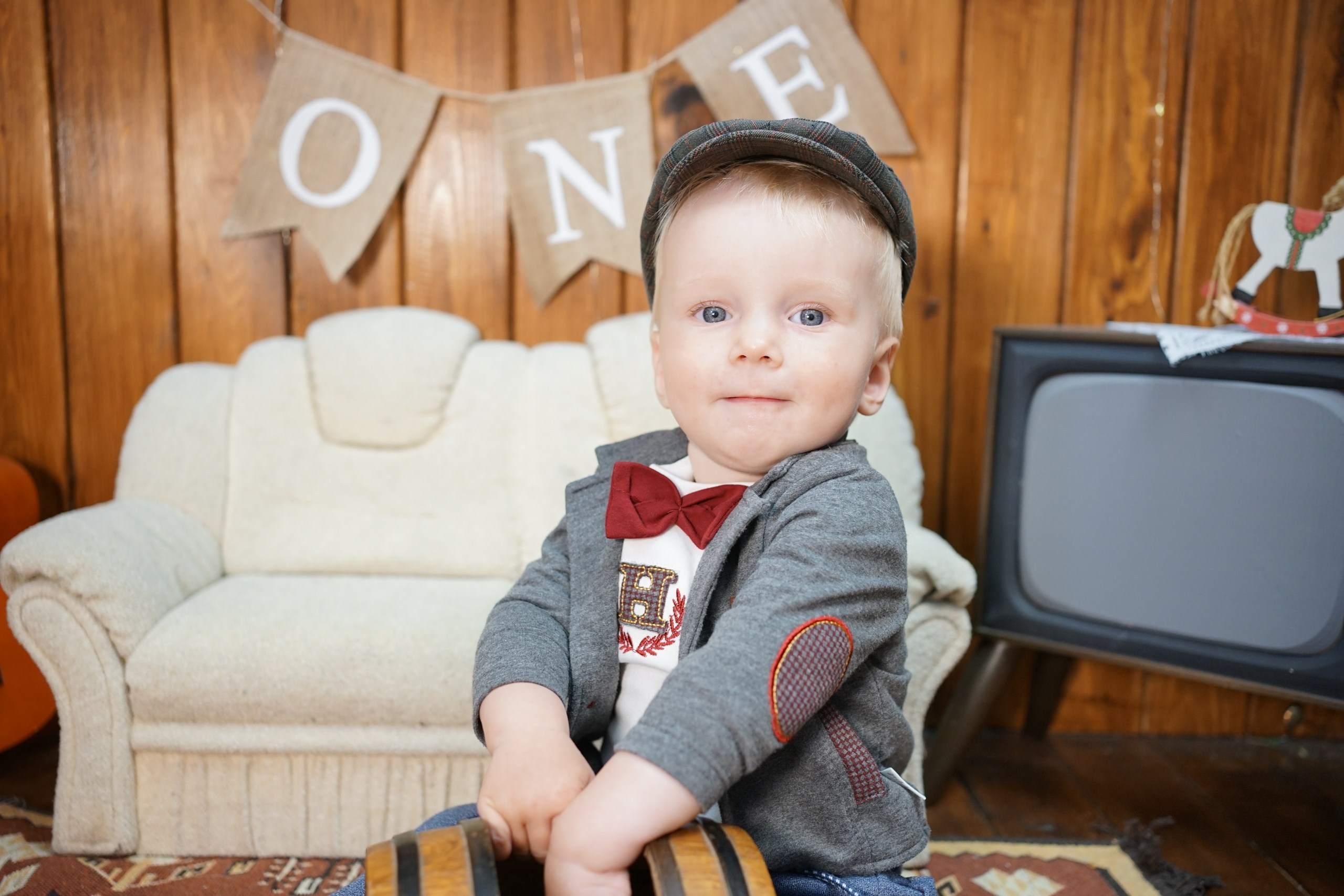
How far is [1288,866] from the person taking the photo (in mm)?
1377

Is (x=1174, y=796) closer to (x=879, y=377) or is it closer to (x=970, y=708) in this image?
(x=970, y=708)

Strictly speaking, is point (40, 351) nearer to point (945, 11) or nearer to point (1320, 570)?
point (945, 11)

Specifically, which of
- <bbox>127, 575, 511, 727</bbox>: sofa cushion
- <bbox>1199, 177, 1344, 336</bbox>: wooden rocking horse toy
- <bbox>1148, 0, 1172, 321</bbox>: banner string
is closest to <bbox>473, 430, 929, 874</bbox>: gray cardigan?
<bbox>127, 575, 511, 727</bbox>: sofa cushion

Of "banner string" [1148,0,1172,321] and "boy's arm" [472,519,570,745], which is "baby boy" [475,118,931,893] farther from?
"banner string" [1148,0,1172,321]

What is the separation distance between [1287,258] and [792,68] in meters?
0.95

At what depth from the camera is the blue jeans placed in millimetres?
655

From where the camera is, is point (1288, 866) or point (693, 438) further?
point (1288, 866)

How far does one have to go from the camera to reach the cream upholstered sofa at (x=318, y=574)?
1.29 metres

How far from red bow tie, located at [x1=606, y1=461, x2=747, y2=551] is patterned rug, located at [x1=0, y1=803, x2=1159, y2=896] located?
856 millimetres

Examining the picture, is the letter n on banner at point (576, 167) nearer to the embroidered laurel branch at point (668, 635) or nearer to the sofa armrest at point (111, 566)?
the sofa armrest at point (111, 566)

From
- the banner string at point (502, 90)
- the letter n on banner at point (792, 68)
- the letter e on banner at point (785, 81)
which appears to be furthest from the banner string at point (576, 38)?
the letter e on banner at point (785, 81)

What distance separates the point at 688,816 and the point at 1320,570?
3.71 ft

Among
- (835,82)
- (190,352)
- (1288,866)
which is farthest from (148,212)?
(1288,866)

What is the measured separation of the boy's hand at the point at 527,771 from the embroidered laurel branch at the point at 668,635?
0.08m
